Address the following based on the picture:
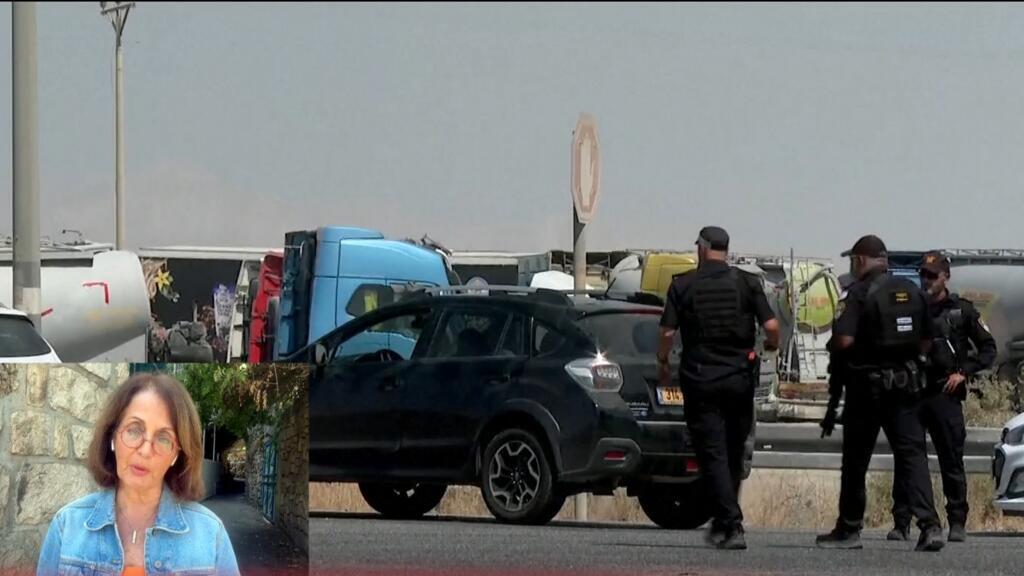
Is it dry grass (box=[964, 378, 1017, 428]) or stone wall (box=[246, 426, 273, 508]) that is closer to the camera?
stone wall (box=[246, 426, 273, 508])

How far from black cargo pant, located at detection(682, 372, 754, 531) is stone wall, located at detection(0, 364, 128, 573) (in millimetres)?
5596

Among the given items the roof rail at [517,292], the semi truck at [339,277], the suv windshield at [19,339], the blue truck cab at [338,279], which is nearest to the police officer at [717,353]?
the roof rail at [517,292]

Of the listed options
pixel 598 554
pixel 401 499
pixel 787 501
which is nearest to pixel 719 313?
pixel 598 554

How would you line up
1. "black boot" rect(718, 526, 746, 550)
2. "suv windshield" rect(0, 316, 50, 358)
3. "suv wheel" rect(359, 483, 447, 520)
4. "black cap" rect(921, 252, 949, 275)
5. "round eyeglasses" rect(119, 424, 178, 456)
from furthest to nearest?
"suv windshield" rect(0, 316, 50, 358) → "suv wheel" rect(359, 483, 447, 520) → "black cap" rect(921, 252, 949, 275) → "black boot" rect(718, 526, 746, 550) → "round eyeglasses" rect(119, 424, 178, 456)

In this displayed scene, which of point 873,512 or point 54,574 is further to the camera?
point 873,512

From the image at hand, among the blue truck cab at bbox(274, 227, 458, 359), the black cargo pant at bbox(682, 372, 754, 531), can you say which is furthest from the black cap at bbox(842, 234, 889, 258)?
the blue truck cab at bbox(274, 227, 458, 359)

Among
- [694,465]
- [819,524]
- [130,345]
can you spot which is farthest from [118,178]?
[694,465]

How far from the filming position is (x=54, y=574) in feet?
17.4

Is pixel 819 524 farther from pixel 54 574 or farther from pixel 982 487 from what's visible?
pixel 54 574

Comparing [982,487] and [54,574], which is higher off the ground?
[54,574]

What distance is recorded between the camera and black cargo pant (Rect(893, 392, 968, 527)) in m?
11.8

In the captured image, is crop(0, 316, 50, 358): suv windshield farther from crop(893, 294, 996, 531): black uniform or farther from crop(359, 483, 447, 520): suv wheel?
crop(893, 294, 996, 531): black uniform

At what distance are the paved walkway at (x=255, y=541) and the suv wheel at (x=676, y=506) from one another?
7.78 m

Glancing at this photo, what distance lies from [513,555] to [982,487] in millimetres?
7167
